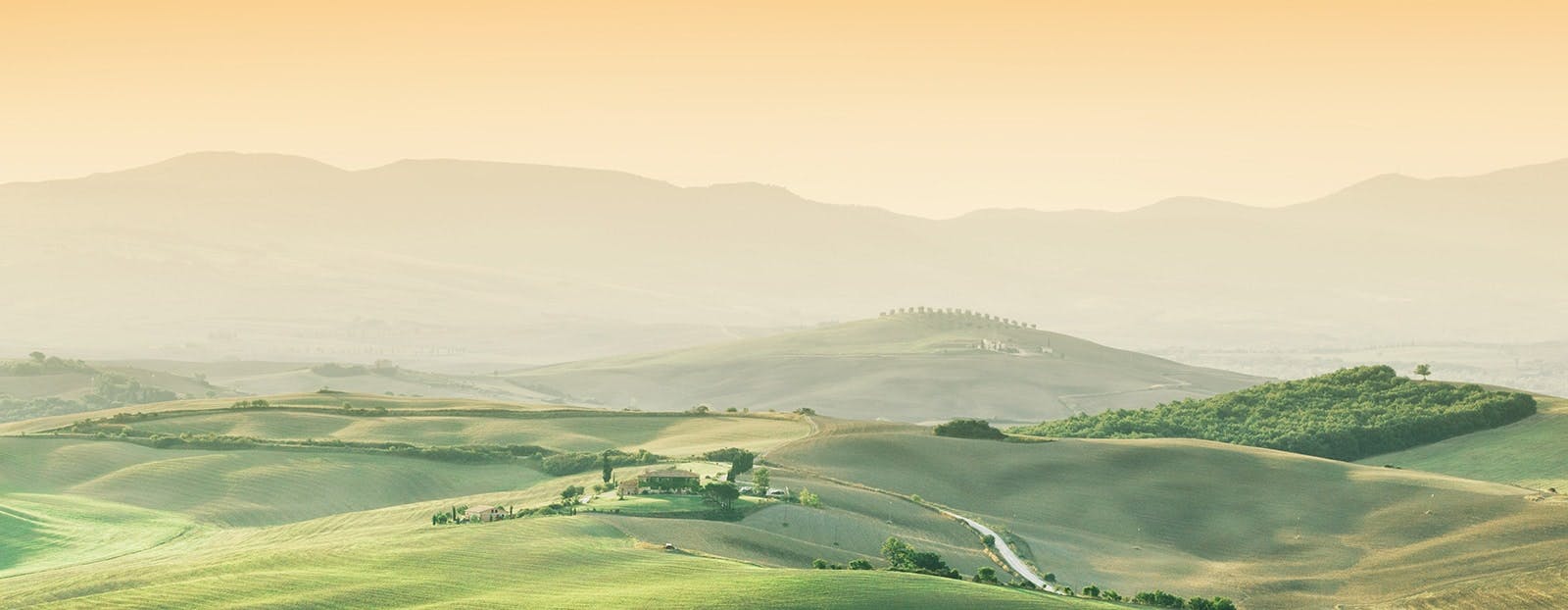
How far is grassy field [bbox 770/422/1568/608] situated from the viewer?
109 metres

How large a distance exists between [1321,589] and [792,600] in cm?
4832

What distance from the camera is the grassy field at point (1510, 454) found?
478ft

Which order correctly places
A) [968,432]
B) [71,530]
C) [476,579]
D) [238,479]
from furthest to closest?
[968,432], [238,479], [71,530], [476,579]

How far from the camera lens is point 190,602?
7506 centimetres

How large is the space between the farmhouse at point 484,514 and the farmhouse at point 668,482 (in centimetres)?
1058

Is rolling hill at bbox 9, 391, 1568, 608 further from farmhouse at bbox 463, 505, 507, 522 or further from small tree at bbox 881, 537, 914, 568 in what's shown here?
farmhouse at bbox 463, 505, 507, 522

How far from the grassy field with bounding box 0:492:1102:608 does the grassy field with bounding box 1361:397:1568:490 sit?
81148 mm

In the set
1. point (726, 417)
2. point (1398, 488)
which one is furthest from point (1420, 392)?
point (726, 417)

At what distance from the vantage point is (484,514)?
108312mm

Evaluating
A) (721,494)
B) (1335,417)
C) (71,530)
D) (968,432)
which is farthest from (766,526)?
(1335,417)

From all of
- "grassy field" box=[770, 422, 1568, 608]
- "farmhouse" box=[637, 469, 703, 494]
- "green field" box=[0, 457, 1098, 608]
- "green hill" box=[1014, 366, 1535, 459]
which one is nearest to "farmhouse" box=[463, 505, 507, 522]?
"green field" box=[0, 457, 1098, 608]

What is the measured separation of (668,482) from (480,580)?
3716cm

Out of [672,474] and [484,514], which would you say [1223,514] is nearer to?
[672,474]

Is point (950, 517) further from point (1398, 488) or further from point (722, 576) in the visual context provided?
point (722, 576)
